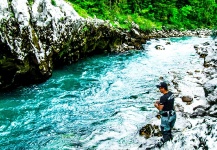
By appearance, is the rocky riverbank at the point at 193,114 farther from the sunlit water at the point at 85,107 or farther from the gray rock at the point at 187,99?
the sunlit water at the point at 85,107

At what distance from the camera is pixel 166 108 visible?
23.9 ft

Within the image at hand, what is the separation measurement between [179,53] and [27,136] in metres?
18.2

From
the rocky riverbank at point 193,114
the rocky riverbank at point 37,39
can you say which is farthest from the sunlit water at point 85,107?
the rocky riverbank at point 37,39

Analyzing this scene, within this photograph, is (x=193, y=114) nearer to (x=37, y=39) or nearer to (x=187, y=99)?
(x=187, y=99)

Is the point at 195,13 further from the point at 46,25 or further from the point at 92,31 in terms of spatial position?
the point at 46,25

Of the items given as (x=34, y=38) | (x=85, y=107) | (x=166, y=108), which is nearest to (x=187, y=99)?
(x=85, y=107)

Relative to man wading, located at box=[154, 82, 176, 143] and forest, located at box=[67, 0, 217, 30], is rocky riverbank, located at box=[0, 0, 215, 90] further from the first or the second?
forest, located at box=[67, 0, 217, 30]

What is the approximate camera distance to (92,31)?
2142 cm

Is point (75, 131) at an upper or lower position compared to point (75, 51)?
lower

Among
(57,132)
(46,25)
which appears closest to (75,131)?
(57,132)

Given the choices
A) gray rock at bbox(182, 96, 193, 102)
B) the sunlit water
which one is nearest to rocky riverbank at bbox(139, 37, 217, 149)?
gray rock at bbox(182, 96, 193, 102)

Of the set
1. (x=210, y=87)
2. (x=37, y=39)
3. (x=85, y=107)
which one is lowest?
(x=85, y=107)

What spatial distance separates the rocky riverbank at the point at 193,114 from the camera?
20.0ft

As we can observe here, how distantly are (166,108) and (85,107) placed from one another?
538 cm
